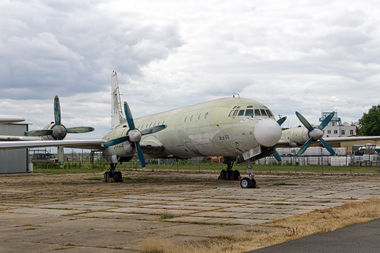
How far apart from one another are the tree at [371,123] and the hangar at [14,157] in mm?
92134

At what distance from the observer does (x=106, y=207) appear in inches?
492

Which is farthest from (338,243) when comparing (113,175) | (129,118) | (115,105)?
(115,105)

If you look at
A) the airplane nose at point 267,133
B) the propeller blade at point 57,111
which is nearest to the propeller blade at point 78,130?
the propeller blade at point 57,111

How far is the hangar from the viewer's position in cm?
4406

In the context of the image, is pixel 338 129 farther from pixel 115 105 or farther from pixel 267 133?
pixel 267 133

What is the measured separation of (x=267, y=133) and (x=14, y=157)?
35.0 meters

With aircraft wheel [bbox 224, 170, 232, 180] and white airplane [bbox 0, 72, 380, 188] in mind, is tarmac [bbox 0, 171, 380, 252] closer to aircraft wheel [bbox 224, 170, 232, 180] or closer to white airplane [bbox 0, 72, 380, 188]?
white airplane [bbox 0, 72, 380, 188]

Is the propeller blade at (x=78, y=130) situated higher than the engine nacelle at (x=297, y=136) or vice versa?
the propeller blade at (x=78, y=130)

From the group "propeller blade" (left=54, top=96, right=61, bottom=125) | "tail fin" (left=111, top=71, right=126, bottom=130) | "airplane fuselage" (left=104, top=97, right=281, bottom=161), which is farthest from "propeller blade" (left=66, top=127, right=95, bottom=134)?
"tail fin" (left=111, top=71, right=126, bottom=130)

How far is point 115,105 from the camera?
3619cm

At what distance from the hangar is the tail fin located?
1382 cm

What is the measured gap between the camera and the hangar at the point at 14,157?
44062 mm

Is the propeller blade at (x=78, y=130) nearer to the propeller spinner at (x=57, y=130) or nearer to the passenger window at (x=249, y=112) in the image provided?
the propeller spinner at (x=57, y=130)

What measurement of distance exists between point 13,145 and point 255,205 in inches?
345
